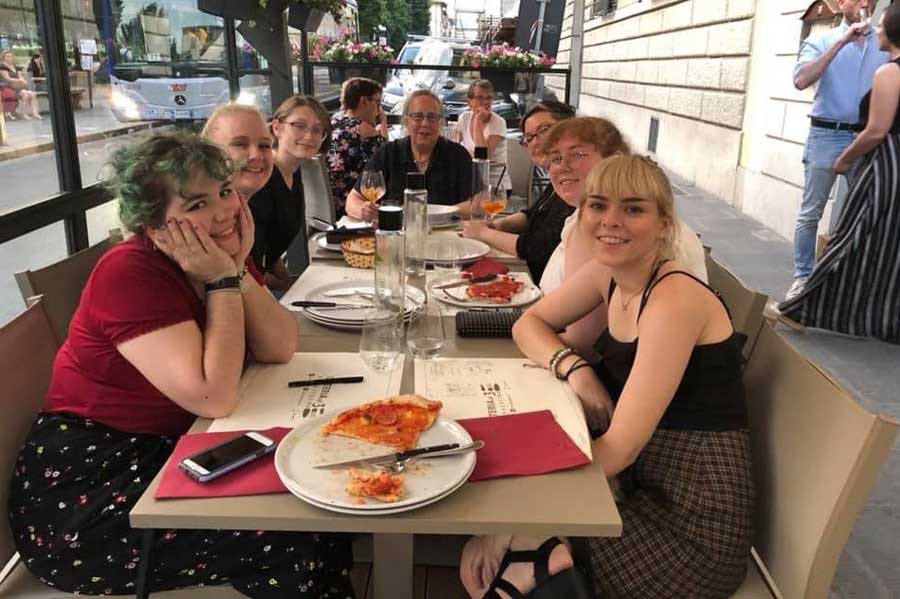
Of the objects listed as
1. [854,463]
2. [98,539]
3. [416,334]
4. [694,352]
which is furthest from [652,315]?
[98,539]

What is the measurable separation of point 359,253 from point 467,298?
53 centimetres

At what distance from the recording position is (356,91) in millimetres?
4711

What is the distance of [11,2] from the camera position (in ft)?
8.51

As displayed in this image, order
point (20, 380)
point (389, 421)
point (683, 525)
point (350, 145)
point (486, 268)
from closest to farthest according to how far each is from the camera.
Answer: point (389, 421)
point (683, 525)
point (20, 380)
point (486, 268)
point (350, 145)

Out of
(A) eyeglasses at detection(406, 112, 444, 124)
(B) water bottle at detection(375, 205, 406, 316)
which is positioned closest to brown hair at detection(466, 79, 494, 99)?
(A) eyeglasses at detection(406, 112, 444, 124)

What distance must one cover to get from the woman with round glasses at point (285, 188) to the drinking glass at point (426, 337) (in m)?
1.40

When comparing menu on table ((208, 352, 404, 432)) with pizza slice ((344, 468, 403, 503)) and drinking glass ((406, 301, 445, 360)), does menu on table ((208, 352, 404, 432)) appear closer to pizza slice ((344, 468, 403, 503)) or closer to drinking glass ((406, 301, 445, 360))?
drinking glass ((406, 301, 445, 360))

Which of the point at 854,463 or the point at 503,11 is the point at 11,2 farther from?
the point at 503,11

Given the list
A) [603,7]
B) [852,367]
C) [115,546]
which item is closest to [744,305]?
[115,546]

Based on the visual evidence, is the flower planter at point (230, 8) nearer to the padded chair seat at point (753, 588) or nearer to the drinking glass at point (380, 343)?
the drinking glass at point (380, 343)

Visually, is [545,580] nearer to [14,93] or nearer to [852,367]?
[14,93]

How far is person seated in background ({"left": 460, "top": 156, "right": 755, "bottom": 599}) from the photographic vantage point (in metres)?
1.40

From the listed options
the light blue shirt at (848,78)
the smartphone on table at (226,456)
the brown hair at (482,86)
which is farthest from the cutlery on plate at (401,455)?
the brown hair at (482,86)

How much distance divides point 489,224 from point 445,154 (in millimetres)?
984
